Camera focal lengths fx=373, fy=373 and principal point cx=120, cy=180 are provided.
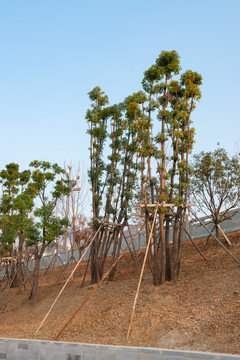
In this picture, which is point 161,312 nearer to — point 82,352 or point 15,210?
point 82,352

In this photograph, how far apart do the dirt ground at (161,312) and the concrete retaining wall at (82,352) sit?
0.79 metres

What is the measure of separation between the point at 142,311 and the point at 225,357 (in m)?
3.62

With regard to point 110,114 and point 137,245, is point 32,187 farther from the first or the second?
point 137,245

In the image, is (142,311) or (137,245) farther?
(137,245)

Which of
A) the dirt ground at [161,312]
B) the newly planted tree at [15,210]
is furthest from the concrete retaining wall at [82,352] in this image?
the newly planted tree at [15,210]

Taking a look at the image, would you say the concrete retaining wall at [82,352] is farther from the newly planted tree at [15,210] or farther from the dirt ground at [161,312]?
the newly planted tree at [15,210]

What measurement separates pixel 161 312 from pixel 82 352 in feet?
7.66

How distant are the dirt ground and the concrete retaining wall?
2.60ft

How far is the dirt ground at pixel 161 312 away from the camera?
23.1 feet

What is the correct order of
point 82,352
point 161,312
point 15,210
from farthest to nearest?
point 15,210 → point 161,312 → point 82,352

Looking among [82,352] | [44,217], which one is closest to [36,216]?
[44,217]

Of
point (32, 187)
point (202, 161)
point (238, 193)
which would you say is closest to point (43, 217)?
point (32, 187)

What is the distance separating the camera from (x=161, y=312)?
8.16 metres

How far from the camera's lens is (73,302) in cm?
1088
